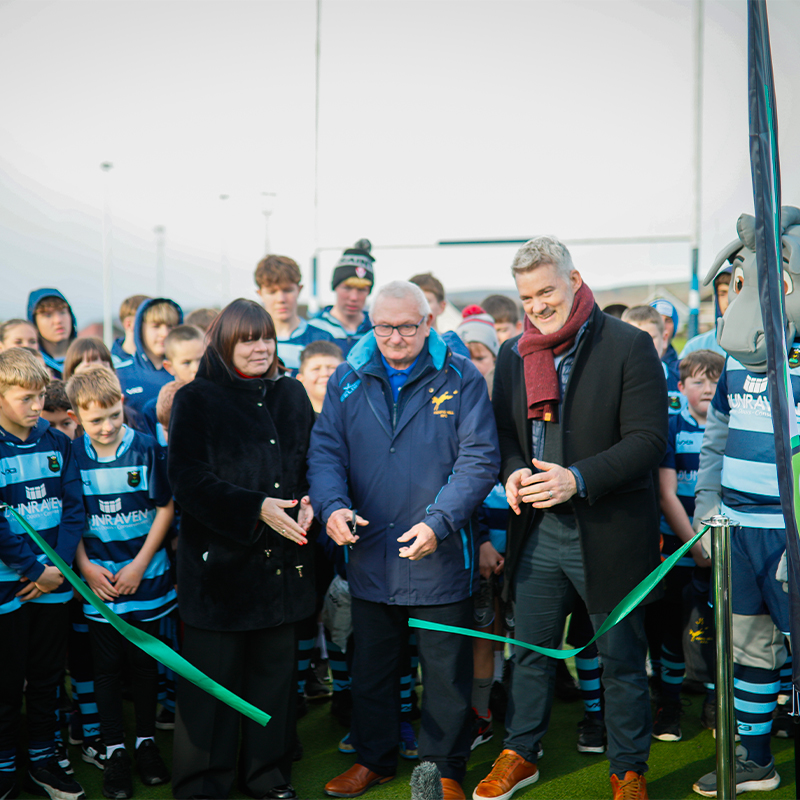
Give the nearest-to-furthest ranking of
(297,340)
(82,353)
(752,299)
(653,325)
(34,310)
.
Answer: (752,299) < (82,353) < (653,325) < (297,340) < (34,310)

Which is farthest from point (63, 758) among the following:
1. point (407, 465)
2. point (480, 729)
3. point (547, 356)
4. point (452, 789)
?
point (547, 356)

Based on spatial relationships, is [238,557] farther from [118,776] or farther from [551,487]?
[551,487]

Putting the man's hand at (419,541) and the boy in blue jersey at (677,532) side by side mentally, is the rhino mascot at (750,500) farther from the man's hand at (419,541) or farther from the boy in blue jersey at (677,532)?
the man's hand at (419,541)

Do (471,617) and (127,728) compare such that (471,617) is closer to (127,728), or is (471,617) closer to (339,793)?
(339,793)

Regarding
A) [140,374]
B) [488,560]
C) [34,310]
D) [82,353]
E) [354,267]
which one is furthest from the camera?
[354,267]

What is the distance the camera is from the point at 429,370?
297 centimetres

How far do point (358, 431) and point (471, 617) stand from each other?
2.76 ft

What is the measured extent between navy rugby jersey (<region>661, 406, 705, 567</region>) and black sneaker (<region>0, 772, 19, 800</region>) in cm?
293

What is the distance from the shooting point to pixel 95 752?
321 cm

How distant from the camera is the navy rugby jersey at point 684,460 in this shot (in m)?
3.69

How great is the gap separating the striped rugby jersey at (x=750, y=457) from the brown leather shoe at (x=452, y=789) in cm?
143

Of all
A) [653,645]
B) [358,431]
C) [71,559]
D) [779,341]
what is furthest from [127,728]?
[779,341]

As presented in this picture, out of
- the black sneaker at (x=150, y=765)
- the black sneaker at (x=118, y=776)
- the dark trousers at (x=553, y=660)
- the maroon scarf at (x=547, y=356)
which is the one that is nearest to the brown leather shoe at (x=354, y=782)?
the dark trousers at (x=553, y=660)

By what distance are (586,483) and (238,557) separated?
1286 mm
